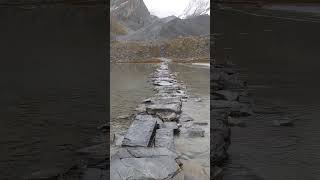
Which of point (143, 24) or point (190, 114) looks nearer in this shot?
point (190, 114)

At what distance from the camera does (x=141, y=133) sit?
3.60 meters

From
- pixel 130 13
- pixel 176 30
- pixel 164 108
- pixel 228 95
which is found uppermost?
pixel 130 13

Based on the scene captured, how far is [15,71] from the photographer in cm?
870

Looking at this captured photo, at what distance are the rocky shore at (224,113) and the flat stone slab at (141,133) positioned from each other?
618 millimetres

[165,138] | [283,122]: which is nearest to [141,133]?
[165,138]

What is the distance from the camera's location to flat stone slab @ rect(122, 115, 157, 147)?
10.7 feet

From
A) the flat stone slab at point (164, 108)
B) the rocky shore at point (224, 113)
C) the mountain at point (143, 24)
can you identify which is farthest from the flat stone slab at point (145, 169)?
the mountain at point (143, 24)

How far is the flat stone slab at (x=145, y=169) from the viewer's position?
2.40 m

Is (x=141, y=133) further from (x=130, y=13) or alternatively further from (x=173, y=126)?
(x=130, y=13)

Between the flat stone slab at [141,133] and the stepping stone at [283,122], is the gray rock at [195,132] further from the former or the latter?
the stepping stone at [283,122]

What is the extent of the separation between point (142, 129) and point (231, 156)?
1.13 meters

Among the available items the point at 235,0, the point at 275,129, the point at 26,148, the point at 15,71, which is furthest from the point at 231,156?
the point at 15,71

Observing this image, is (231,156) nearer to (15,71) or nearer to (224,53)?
(15,71)

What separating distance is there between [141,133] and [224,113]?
1203mm
